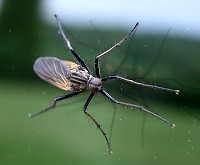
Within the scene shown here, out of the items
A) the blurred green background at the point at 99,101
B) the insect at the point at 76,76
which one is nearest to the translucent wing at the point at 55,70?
the insect at the point at 76,76

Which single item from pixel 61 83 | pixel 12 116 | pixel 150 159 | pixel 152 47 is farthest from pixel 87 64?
pixel 12 116

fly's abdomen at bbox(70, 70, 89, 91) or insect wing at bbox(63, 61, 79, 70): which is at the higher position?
insect wing at bbox(63, 61, 79, 70)

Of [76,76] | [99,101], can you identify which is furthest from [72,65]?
[99,101]

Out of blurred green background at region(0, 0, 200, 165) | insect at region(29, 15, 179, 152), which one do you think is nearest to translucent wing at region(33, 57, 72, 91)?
insect at region(29, 15, 179, 152)

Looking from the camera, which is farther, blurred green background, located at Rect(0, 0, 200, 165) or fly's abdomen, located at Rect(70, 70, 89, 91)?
fly's abdomen, located at Rect(70, 70, 89, 91)

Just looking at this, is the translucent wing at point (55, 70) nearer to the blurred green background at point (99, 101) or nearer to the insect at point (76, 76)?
the insect at point (76, 76)

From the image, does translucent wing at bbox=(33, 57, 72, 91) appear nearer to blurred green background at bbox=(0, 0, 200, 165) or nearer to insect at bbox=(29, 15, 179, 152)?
insect at bbox=(29, 15, 179, 152)

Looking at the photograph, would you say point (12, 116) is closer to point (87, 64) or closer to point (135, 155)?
point (87, 64)
